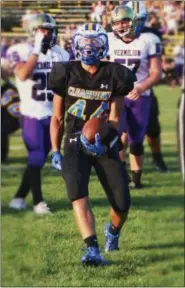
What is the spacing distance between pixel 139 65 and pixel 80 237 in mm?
1639

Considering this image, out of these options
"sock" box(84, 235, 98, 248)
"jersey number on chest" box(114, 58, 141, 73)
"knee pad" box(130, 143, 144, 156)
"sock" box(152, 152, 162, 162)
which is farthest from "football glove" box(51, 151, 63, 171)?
"sock" box(152, 152, 162, 162)

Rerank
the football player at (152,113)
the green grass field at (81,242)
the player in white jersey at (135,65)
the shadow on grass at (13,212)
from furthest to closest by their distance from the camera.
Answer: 1. the football player at (152,113)
2. the player in white jersey at (135,65)
3. the shadow on grass at (13,212)
4. the green grass field at (81,242)

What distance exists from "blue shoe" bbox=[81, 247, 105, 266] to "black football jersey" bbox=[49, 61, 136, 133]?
59cm

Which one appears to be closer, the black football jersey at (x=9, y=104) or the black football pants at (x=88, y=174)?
the black football pants at (x=88, y=174)

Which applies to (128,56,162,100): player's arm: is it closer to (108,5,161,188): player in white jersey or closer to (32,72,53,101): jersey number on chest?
(108,5,161,188): player in white jersey

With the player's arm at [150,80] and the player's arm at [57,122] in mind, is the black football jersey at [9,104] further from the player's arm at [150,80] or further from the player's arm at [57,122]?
the player's arm at [57,122]

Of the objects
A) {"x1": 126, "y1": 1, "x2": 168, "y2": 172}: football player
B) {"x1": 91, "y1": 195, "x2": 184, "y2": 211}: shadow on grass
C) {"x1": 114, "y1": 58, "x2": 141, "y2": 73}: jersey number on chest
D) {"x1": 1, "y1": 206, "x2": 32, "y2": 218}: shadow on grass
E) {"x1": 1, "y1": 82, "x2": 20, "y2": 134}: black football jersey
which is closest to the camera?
{"x1": 91, "y1": 195, "x2": 184, "y2": 211}: shadow on grass

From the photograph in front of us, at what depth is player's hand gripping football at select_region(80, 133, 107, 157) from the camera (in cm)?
428

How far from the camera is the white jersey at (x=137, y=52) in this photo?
17.2ft

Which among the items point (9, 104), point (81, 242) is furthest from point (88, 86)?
point (9, 104)

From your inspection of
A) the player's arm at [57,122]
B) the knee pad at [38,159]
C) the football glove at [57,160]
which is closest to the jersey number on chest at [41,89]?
the knee pad at [38,159]

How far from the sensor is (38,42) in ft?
16.1

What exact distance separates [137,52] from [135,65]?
11cm

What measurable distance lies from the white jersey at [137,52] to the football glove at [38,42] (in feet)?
1.54
